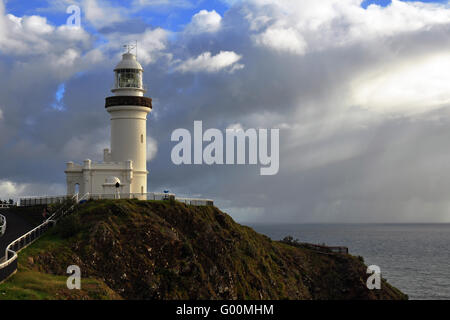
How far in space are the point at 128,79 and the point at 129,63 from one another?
1896mm

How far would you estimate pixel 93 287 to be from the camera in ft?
107

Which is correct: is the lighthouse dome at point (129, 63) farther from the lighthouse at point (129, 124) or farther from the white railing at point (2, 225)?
the white railing at point (2, 225)

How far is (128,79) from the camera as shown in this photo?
6075cm

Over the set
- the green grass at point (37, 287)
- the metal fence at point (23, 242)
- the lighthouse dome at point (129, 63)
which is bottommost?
the green grass at point (37, 287)

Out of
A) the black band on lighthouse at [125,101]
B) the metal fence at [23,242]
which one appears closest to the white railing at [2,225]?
the metal fence at [23,242]

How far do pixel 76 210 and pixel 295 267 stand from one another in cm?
2873

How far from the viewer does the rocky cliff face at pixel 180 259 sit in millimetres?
40250

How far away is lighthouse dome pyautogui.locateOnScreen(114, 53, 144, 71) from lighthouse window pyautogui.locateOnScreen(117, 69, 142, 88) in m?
0.43

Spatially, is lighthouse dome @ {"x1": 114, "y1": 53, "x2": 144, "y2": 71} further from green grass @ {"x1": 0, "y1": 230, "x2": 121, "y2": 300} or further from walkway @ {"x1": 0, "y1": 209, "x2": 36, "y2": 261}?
green grass @ {"x1": 0, "y1": 230, "x2": 121, "y2": 300}

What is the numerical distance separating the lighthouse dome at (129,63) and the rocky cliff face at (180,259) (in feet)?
58.7

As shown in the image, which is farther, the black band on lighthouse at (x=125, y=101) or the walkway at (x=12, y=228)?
the black band on lighthouse at (x=125, y=101)

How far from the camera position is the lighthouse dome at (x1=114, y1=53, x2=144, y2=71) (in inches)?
2392

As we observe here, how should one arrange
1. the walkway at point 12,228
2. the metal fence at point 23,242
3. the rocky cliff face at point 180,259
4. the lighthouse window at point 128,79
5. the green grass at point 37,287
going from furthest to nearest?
the lighthouse window at point 128,79, the rocky cliff face at point 180,259, the walkway at point 12,228, the metal fence at point 23,242, the green grass at point 37,287
